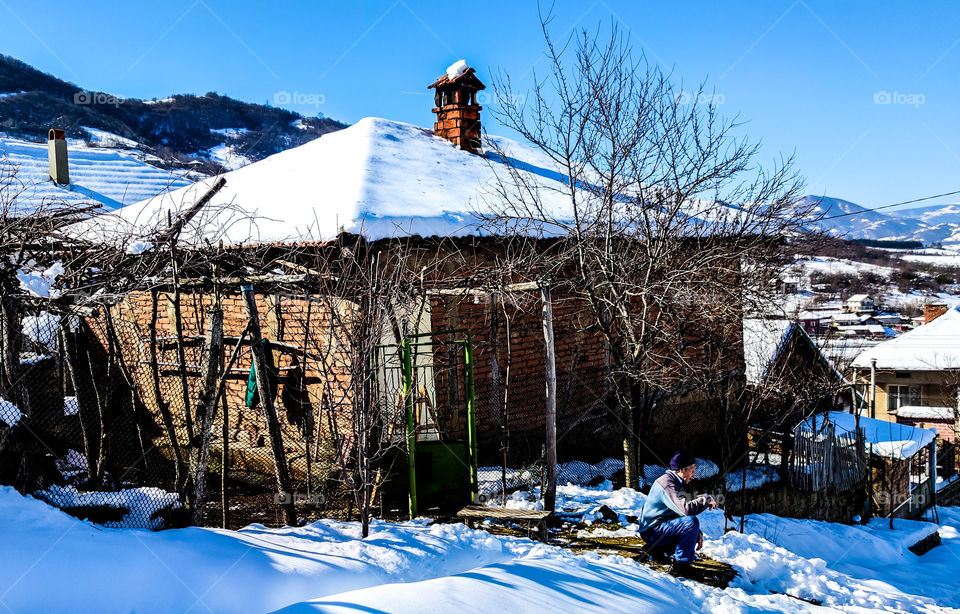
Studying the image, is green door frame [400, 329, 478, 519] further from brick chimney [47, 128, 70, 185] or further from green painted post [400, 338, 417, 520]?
brick chimney [47, 128, 70, 185]

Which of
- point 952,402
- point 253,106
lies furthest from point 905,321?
point 253,106

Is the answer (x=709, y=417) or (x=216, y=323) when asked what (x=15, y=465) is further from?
(x=709, y=417)

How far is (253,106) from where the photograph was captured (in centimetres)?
5388

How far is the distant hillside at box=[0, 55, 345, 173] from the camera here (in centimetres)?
3663

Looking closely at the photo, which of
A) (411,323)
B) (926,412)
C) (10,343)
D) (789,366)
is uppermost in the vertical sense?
(411,323)

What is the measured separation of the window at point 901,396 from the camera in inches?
1203

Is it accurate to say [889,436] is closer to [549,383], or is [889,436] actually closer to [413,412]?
[549,383]

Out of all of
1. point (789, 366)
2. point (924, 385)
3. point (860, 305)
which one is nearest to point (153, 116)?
point (789, 366)

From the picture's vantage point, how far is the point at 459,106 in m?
12.9

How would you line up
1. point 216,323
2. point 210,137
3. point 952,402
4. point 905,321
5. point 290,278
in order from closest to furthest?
point 216,323, point 290,278, point 952,402, point 210,137, point 905,321

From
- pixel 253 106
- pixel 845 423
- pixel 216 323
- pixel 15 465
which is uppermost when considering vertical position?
pixel 253 106

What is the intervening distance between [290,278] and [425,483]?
275 centimetres

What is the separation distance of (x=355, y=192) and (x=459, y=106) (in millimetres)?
5055

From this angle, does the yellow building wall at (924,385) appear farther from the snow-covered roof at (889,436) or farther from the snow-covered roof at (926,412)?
the snow-covered roof at (889,436)
